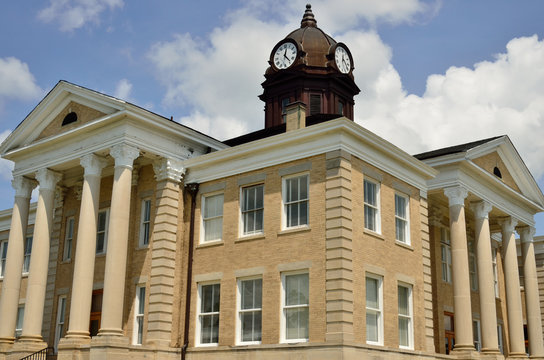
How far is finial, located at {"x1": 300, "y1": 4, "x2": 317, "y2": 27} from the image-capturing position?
4159 centimetres

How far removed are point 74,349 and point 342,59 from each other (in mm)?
23285

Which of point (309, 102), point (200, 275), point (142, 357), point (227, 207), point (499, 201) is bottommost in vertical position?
point (142, 357)

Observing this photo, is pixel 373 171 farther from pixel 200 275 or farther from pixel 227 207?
pixel 200 275

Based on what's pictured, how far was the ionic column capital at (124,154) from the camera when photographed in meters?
23.6

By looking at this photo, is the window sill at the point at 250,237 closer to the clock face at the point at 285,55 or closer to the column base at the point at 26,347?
the column base at the point at 26,347

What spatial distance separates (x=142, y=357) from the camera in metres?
22.2

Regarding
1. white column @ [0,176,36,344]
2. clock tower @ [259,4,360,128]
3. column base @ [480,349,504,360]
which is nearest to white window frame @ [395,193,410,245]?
column base @ [480,349,504,360]

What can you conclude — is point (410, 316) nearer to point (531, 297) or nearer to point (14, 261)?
point (531, 297)

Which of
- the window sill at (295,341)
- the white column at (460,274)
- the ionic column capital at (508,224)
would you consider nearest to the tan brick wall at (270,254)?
the window sill at (295,341)

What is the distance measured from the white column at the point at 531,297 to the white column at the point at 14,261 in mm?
23525

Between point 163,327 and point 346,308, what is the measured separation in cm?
701

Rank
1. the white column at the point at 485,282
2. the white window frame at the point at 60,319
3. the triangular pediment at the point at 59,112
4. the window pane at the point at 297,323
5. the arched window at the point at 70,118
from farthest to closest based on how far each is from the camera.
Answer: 1. the white column at the point at 485,282
2. the white window frame at the point at 60,319
3. the arched window at the point at 70,118
4. the triangular pediment at the point at 59,112
5. the window pane at the point at 297,323

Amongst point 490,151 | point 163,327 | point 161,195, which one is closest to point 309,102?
point 490,151

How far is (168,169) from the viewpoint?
24.8 metres
